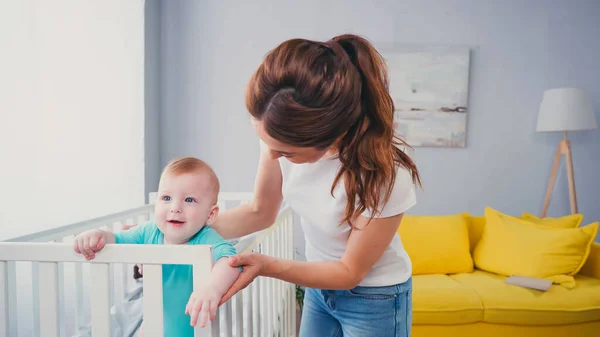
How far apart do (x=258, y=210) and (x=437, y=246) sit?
1546 mm

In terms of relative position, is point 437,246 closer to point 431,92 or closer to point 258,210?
point 431,92

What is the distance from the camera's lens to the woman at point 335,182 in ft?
2.56

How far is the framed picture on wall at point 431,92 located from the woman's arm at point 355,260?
2.05m

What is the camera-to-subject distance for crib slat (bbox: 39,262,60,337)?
0.81 m

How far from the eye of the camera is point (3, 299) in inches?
33.1

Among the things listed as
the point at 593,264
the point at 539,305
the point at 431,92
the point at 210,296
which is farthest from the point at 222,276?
the point at 431,92

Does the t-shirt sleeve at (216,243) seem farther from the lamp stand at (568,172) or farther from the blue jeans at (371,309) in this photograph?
the lamp stand at (568,172)

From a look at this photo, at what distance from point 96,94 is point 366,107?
1.79m

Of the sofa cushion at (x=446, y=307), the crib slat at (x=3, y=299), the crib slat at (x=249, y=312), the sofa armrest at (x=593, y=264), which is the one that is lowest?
the sofa cushion at (x=446, y=307)

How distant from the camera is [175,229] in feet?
3.44

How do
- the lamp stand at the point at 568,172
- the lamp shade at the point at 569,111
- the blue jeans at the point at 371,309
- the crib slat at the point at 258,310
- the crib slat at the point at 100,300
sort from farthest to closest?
the lamp stand at the point at 568,172
the lamp shade at the point at 569,111
the crib slat at the point at 258,310
the blue jeans at the point at 371,309
the crib slat at the point at 100,300

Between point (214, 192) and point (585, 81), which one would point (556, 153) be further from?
point (214, 192)

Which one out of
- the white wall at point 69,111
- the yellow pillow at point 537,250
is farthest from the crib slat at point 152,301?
the yellow pillow at point 537,250

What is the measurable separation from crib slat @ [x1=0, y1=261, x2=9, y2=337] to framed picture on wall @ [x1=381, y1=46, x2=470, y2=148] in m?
2.43
